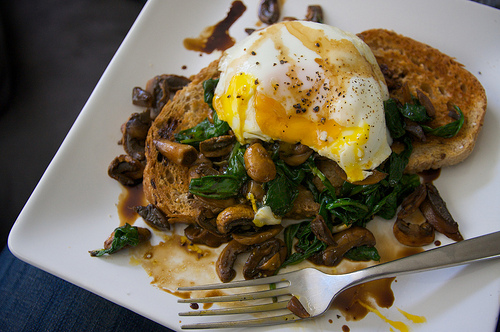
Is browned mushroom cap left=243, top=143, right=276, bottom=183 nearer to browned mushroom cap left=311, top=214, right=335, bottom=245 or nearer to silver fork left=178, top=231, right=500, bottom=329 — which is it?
browned mushroom cap left=311, top=214, right=335, bottom=245

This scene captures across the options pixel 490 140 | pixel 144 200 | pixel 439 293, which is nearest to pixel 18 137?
pixel 144 200

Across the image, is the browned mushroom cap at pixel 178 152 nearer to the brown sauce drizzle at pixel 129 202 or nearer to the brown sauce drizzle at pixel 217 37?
the brown sauce drizzle at pixel 129 202

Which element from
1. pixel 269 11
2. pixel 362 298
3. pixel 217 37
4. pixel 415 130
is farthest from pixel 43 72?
pixel 362 298

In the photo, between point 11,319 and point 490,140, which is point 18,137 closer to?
point 11,319

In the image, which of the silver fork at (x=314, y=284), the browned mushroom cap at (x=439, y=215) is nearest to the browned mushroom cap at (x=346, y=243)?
the silver fork at (x=314, y=284)

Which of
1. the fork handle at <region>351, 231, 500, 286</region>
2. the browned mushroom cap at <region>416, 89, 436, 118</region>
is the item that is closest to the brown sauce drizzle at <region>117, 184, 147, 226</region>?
the fork handle at <region>351, 231, 500, 286</region>

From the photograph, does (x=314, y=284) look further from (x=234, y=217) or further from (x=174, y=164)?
(x=174, y=164)
